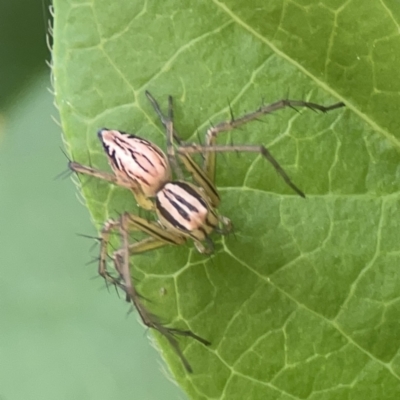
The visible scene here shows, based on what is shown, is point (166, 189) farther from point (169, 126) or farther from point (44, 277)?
point (44, 277)

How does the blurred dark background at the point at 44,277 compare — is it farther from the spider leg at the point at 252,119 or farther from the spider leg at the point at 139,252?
the spider leg at the point at 252,119

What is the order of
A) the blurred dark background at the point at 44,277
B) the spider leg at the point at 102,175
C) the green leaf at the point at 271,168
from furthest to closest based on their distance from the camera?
the blurred dark background at the point at 44,277, the spider leg at the point at 102,175, the green leaf at the point at 271,168

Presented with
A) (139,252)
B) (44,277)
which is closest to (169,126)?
(139,252)

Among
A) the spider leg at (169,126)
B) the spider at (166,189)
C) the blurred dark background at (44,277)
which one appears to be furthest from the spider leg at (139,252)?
the blurred dark background at (44,277)

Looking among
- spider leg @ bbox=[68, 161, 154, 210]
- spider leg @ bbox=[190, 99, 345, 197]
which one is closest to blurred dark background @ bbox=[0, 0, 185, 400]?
spider leg @ bbox=[68, 161, 154, 210]

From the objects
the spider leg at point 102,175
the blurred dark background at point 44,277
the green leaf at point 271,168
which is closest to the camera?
the green leaf at point 271,168

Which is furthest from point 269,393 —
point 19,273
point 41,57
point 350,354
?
point 41,57

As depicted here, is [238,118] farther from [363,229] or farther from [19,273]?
[19,273]
